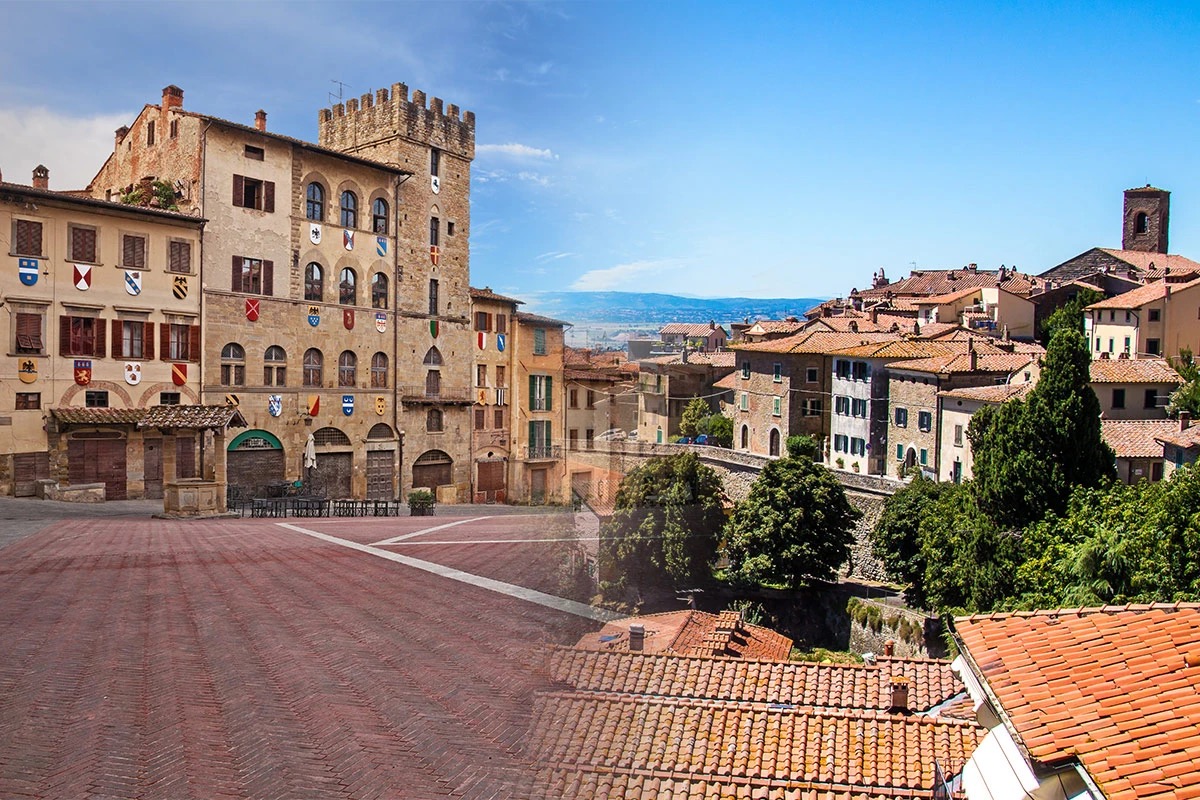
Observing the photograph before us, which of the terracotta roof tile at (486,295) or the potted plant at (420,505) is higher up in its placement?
the terracotta roof tile at (486,295)

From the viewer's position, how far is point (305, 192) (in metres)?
26.8

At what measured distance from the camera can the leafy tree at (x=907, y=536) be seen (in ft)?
83.3

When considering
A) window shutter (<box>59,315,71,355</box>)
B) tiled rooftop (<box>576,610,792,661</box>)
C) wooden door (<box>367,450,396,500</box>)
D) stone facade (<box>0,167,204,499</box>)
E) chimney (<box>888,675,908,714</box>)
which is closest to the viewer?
chimney (<box>888,675,908,714</box>)

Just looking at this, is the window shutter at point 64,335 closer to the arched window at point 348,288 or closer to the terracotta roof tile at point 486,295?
the arched window at point 348,288

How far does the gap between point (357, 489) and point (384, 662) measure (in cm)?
2368

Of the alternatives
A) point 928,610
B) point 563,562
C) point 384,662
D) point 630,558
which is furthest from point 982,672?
point 928,610

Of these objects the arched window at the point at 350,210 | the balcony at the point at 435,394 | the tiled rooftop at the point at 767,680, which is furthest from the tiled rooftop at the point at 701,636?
the arched window at the point at 350,210

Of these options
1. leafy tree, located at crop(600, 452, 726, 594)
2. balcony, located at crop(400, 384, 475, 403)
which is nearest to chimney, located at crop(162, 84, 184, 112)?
balcony, located at crop(400, 384, 475, 403)

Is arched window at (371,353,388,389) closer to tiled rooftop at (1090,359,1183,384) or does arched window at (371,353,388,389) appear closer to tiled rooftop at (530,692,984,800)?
tiled rooftop at (530,692,984,800)

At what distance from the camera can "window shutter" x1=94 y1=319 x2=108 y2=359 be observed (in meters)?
21.5

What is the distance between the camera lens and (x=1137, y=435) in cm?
2609

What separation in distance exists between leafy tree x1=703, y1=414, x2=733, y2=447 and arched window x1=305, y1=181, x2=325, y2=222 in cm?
2141

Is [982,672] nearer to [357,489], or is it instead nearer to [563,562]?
[563,562]

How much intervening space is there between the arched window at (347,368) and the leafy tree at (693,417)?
62.4ft
